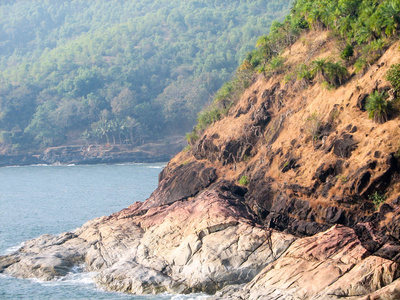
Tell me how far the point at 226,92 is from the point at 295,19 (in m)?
8.82

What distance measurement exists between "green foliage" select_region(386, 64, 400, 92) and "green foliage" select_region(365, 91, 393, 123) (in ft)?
2.72

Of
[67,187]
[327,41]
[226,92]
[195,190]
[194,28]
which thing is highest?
[194,28]

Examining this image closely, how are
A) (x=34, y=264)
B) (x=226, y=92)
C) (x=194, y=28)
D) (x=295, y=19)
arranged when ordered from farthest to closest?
(x=194, y=28) < (x=226, y=92) < (x=295, y=19) < (x=34, y=264)

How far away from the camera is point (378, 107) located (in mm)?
30812

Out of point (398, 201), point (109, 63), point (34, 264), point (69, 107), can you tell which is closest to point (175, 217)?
point (34, 264)

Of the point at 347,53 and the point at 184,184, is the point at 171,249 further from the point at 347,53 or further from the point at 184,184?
the point at 347,53

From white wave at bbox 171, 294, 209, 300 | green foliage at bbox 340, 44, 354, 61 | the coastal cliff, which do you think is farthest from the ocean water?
green foliage at bbox 340, 44, 354, 61

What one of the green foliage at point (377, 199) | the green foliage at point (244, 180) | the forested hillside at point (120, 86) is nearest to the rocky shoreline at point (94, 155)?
the forested hillside at point (120, 86)

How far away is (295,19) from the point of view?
45875 millimetres

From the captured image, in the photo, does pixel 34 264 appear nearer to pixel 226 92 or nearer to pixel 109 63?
pixel 226 92

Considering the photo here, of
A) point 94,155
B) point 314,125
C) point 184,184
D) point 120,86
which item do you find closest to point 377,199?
point 314,125

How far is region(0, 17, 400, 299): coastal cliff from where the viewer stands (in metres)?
26.5

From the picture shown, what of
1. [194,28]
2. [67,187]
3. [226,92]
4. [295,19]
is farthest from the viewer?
[194,28]

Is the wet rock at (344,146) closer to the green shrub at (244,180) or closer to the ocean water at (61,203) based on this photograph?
the green shrub at (244,180)
